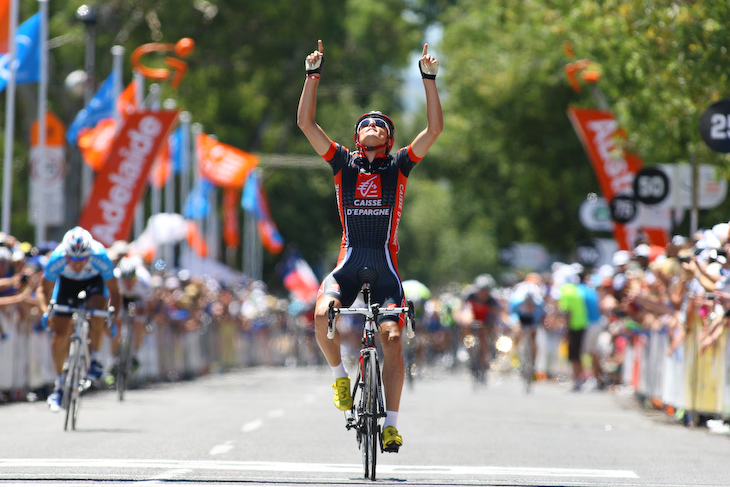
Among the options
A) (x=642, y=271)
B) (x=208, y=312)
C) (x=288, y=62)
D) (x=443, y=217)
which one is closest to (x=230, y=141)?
(x=288, y=62)

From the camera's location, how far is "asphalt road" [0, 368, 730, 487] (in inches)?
377

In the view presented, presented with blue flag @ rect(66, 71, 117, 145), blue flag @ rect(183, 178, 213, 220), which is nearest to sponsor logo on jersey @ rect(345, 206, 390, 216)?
blue flag @ rect(66, 71, 117, 145)

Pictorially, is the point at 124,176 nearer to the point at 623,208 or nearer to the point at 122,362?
the point at 122,362

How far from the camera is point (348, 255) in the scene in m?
9.59

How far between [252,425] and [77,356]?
79.1 inches

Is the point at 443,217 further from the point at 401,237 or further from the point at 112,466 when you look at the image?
the point at 112,466

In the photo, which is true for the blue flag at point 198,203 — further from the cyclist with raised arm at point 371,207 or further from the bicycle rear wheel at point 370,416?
the bicycle rear wheel at point 370,416

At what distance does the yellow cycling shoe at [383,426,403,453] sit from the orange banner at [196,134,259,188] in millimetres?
30010

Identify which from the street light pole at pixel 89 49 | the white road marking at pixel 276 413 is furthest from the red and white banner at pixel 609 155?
the white road marking at pixel 276 413

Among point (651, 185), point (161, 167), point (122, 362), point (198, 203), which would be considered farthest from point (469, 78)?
point (122, 362)

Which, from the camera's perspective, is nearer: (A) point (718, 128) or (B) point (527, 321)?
(A) point (718, 128)

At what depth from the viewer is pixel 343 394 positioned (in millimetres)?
9516

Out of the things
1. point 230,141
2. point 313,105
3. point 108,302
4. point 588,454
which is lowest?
point 588,454

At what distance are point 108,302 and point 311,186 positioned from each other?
5049 cm
